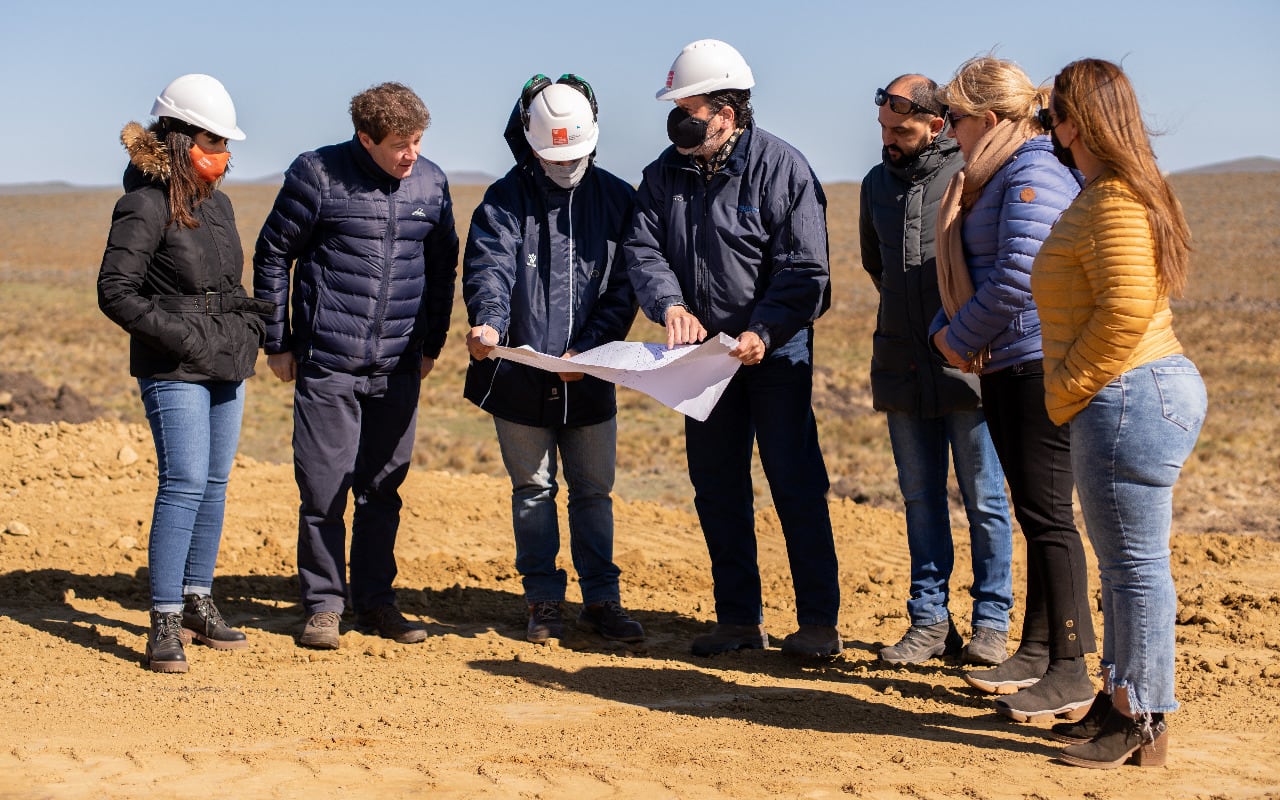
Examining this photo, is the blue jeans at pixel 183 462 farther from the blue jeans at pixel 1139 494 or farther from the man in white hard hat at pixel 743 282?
the blue jeans at pixel 1139 494

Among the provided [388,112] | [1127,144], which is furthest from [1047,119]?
[388,112]

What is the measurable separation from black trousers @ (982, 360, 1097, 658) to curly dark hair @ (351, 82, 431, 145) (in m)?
2.73

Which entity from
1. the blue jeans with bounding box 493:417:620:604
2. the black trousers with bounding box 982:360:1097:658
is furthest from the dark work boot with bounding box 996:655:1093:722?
the blue jeans with bounding box 493:417:620:604

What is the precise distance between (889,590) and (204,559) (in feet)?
12.7

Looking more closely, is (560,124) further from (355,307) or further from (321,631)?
(321,631)

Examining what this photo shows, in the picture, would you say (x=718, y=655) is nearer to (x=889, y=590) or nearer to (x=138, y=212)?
(x=889, y=590)

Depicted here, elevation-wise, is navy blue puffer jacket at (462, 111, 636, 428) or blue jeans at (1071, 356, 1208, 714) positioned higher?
navy blue puffer jacket at (462, 111, 636, 428)

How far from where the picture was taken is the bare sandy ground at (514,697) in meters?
4.18

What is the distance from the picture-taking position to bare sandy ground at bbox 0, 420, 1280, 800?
4176mm

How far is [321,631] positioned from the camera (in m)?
6.08

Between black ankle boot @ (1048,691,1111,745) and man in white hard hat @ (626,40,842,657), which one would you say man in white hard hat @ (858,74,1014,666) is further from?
black ankle boot @ (1048,691,1111,745)

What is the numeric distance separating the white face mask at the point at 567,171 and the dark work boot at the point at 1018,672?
2.71 metres

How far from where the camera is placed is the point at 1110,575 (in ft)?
13.7

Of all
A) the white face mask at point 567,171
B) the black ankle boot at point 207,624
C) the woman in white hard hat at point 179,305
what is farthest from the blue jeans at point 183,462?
the white face mask at point 567,171
